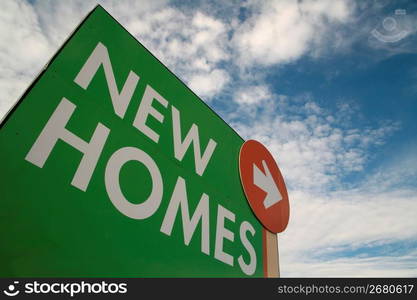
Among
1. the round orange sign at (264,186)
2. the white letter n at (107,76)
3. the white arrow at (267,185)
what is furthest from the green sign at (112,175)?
the white arrow at (267,185)

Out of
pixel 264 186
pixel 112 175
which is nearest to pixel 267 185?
pixel 264 186

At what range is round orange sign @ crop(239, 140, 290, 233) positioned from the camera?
2.95 meters

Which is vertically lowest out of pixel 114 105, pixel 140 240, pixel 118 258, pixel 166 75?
pixel 118 258

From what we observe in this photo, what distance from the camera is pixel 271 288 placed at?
62.6 inches

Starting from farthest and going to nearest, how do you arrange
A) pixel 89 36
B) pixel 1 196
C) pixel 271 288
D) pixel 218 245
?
pixel 218 245, pixel 89 36, pixel 271 288, pixel 1 196

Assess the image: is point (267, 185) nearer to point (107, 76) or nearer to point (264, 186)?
point (264, 186)

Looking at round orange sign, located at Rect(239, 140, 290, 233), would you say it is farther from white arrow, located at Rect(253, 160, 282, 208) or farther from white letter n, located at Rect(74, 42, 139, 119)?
white letter n, located at Rect(74, 42, 139, 119)

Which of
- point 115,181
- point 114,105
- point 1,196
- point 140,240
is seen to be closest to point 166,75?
point 114,105

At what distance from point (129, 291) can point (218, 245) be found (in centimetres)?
102

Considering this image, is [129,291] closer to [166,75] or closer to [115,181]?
[115,181]

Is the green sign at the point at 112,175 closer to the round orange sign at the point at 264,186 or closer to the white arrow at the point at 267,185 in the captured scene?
the round orange sign at the point at 264,186

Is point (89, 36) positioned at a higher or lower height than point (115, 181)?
higher

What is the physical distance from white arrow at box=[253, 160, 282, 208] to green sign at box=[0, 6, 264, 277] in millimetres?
596

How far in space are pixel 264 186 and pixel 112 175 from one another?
6.54 feet
